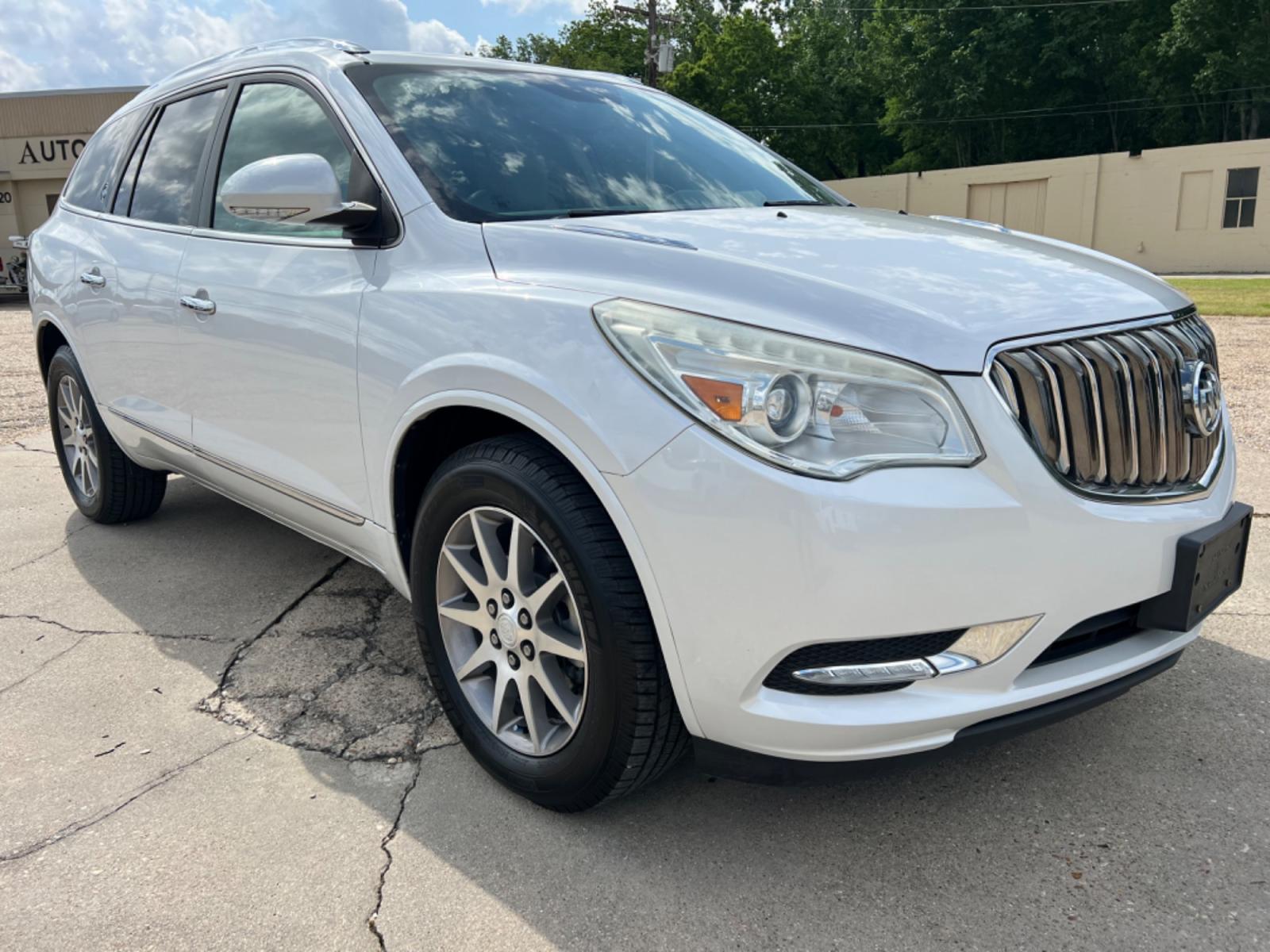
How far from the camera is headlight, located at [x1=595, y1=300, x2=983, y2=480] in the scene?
179 cm

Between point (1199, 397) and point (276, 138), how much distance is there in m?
2.69

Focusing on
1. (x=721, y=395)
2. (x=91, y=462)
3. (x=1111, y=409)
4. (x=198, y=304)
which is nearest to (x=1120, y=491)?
(x=1111, y=409)

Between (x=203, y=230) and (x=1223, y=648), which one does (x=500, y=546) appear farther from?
(x=1223, y=648)

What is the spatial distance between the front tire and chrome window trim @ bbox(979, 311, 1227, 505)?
0.78m

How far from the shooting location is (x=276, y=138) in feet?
10.3

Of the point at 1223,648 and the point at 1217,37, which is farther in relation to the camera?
the point at 1217,37

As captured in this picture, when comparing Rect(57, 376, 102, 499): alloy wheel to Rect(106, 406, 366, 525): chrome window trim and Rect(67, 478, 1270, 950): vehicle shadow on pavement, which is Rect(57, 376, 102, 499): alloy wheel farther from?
Rect(67, 478, 1270, 950): vehicle shadow on pavement

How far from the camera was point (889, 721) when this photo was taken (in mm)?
1825

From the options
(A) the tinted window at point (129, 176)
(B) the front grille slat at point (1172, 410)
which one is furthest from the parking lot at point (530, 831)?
(A) the tinted window at point (129, 176)

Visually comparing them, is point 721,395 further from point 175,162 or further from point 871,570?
point 175,162

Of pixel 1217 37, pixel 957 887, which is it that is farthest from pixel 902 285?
pixel 1217 37

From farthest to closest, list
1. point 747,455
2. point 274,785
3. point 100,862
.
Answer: point 274,785 < point 100,862 < point 747,455

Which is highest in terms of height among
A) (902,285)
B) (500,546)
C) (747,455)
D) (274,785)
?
(902,285)

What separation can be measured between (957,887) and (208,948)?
1.49 metres
